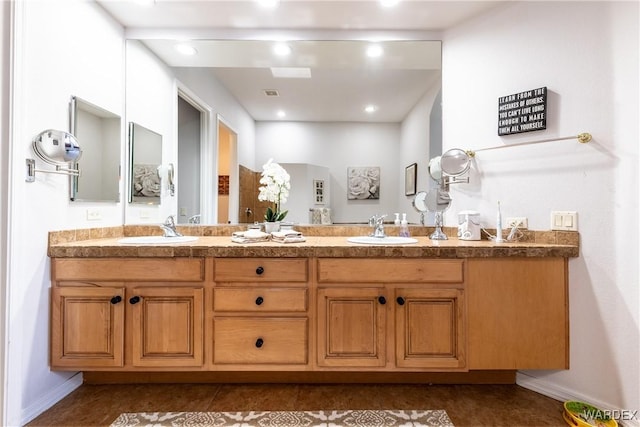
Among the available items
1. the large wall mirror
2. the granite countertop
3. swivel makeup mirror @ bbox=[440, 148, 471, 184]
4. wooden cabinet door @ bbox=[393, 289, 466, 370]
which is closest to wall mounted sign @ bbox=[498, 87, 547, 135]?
swivel makeup mirror @ bbox=[440, 148, 471, 184]

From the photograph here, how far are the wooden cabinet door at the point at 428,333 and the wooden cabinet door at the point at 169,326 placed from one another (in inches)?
41.5

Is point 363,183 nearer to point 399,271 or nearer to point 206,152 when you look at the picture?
point 399,271

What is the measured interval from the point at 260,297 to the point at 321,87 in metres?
1.52

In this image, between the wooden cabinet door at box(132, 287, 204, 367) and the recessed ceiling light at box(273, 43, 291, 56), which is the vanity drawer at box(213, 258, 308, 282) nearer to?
the wooden cabinet door at box(132, 287, 204, 367)

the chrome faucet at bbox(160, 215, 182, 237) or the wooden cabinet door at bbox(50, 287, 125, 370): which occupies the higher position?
the chrome faucet at bbox(160, 215, 182, 237)

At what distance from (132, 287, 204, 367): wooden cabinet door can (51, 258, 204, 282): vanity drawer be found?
0.21 feet

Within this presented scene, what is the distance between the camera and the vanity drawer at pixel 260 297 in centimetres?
161

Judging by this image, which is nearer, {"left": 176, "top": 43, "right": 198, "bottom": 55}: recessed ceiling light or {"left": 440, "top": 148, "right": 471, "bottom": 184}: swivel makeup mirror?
{"left": 440, "top": 148, "right": 471, "bottom": 184}: swivel makeup mirror

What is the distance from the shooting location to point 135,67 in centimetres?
221

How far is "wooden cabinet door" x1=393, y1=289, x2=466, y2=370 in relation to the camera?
160cm

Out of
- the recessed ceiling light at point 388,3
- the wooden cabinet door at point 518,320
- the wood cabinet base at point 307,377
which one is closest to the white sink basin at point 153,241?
the wood cabinet base at point 307,377

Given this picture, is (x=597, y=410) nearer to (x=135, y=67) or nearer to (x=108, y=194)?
(x=108, y=194)

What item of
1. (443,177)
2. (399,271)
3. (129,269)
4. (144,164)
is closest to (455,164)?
(443,177)

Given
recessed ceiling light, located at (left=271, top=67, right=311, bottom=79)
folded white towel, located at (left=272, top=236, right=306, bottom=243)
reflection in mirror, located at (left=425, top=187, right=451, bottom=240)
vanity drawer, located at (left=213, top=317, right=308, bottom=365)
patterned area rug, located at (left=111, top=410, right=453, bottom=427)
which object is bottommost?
patterned area rug, located at (left=111, top=410, right=453, bottom=427)
